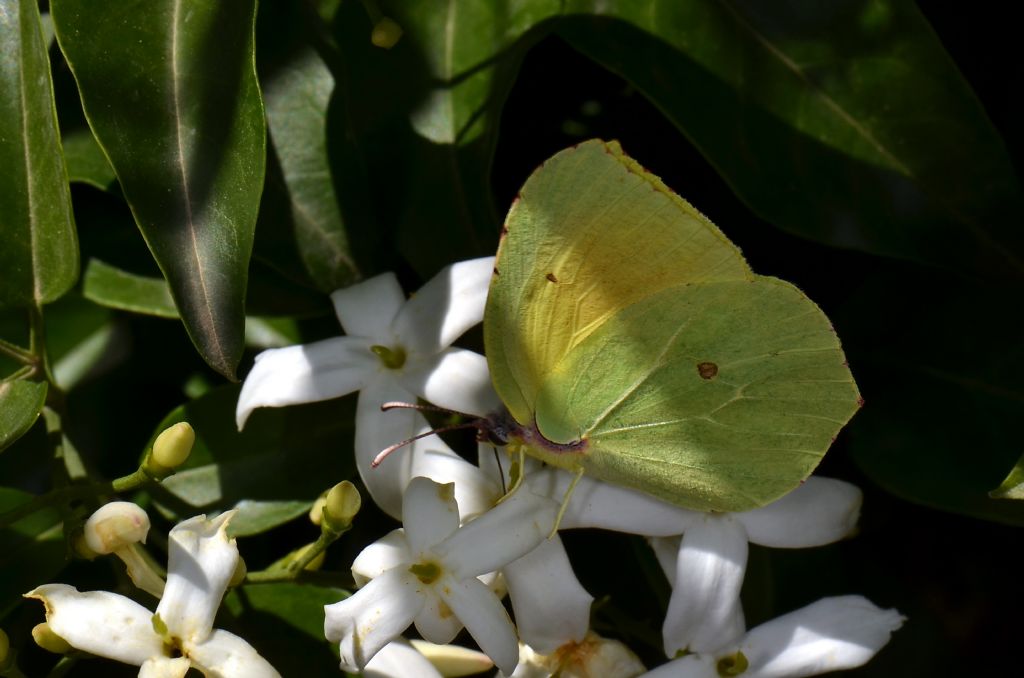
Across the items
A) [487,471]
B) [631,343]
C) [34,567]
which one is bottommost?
[34,567]

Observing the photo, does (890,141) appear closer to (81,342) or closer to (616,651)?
(616,651)

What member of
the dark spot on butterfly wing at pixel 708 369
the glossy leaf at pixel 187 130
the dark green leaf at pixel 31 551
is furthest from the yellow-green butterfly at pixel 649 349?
the dark green leaf at pixel 31 551

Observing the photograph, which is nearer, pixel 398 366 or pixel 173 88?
pixel 173 88

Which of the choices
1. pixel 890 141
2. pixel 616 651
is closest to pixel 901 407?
pixel 890 141

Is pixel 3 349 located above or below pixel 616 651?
above

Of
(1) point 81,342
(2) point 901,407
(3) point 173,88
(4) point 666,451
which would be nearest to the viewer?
(3) point 173,88

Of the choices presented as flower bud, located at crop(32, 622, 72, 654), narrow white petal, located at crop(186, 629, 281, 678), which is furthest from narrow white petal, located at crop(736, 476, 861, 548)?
flower bud, located at crop(32, 622, 72, 654)

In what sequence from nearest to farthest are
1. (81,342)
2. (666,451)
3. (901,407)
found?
(666,451) < (901,407) < (81,342)

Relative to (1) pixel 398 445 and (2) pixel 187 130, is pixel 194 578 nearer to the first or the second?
(1) pixel 398 445
